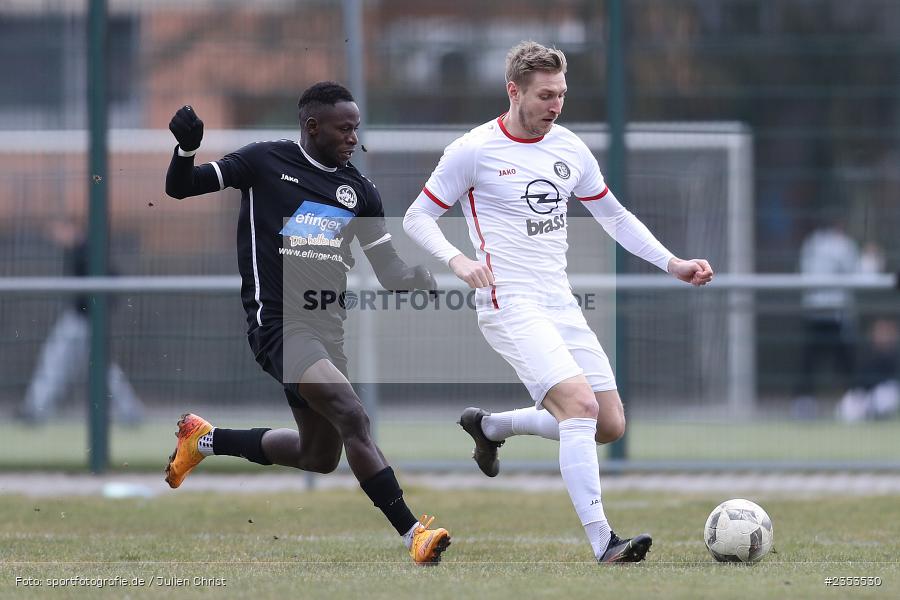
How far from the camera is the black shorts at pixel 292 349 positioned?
21.0 feet

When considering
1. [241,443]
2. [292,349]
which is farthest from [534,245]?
[241,443]

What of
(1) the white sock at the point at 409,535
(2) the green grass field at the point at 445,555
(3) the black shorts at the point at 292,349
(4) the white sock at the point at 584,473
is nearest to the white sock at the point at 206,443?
(2) the green grass field at the point at 445,555

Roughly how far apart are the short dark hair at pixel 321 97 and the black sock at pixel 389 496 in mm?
1708

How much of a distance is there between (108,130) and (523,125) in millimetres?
4882

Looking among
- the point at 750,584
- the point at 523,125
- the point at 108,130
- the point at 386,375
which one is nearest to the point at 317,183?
the point at 523,125

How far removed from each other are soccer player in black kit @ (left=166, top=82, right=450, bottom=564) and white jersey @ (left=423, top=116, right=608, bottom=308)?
41cm

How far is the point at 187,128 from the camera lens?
245 inches

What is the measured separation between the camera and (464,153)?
21.7 feet

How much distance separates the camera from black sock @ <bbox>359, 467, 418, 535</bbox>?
6.35 meters

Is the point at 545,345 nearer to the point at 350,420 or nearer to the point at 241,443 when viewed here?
the point at 350,420

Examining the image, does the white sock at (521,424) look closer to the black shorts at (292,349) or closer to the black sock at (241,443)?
the black shorts at (292,349)

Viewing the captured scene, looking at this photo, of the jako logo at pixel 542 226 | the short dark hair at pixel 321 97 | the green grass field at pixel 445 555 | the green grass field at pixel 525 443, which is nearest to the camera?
the green grass field at pixel 445 555

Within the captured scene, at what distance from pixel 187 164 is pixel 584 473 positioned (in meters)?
2.21

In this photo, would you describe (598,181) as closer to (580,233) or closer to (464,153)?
(464,153)
